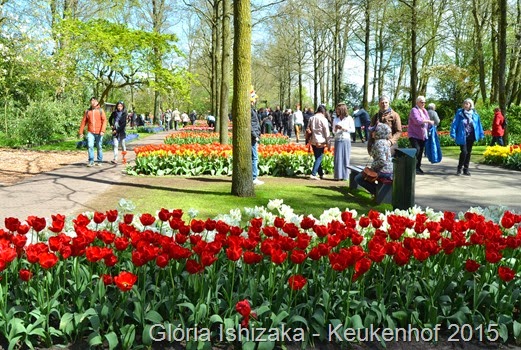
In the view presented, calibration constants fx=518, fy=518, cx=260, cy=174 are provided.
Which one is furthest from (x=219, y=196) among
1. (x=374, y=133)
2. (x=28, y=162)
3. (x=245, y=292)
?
(x=28, y=162)

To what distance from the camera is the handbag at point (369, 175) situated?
8.49 m

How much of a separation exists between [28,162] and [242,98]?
9412 millimetres

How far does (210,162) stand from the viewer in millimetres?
12695

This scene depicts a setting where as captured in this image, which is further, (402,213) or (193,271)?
(402,213)

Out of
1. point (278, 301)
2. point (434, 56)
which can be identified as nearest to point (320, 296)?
point (278, 301)

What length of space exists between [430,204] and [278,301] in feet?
19.3

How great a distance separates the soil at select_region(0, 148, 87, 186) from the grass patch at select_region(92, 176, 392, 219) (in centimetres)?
280

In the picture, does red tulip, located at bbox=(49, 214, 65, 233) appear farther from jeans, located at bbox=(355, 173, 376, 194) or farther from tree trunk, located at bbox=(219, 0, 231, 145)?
tree trunk, located at bbox=(219, 0, 231, 145)

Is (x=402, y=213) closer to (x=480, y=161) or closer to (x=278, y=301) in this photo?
(x=278, y=301)

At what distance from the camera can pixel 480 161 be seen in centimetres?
1591

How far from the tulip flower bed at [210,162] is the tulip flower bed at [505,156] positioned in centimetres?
524

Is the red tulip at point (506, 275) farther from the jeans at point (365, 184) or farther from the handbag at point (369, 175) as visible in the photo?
the jeans at point (365, 184)

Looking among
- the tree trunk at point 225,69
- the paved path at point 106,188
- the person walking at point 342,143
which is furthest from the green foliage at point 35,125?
the person walking at point 342,143

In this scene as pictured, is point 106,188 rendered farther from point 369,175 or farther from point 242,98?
point 369,175
